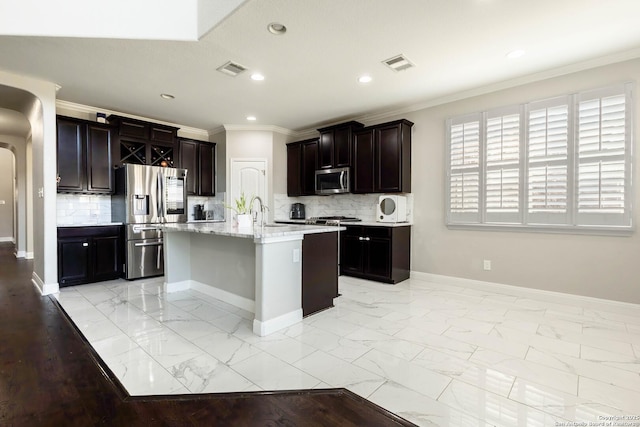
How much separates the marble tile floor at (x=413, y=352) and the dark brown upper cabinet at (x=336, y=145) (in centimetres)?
246

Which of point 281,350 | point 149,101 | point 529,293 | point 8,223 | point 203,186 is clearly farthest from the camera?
point 8,223

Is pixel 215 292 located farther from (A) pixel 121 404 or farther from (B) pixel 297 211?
(B) pixel 297 211

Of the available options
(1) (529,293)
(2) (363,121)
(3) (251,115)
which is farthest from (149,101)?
(1) (529,293)

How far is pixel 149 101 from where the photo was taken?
14.6ft

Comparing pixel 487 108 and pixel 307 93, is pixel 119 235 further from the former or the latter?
pixel 487 108

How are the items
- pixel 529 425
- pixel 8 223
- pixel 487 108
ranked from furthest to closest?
pixel 8 223, pixel 487 108, pixel 529 425

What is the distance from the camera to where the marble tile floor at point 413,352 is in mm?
1746

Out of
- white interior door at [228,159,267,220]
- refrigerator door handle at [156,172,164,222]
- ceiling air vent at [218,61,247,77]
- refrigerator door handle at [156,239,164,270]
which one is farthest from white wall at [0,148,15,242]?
ceiling air vent at [218,61,247,77]

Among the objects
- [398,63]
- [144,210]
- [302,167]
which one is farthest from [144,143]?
[398,63]

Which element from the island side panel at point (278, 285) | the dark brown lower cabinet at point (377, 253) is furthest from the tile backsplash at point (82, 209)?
the dark brown lower cabinet at point (377, 253)

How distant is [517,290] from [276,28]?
398 cm

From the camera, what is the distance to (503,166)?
12.7 feet

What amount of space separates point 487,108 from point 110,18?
425cm

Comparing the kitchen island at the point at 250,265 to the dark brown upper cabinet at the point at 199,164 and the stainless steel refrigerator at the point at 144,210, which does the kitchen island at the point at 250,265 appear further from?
the dark brown upper cabinet at the point at 199,164
